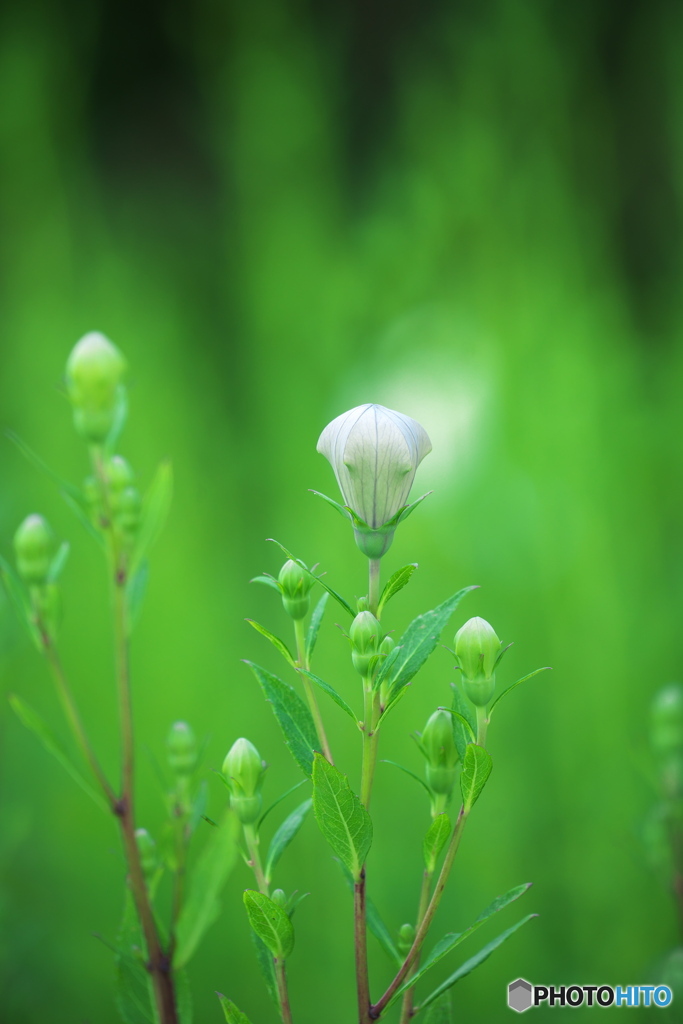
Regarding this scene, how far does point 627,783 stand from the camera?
81 cm

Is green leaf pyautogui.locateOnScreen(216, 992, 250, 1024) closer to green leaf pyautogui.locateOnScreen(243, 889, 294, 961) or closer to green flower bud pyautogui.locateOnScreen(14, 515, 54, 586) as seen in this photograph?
green leaf pyautogui.locateOnScreen(243, 889, 294, 961)

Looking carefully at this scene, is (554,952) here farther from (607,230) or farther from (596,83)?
(596,83)

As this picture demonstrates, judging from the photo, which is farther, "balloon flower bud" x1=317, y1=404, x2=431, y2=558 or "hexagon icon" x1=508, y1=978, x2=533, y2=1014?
"hexagon icon" x1=508, y1=978, x2=533, y2=1014

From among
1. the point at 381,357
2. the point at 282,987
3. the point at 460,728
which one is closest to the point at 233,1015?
the point at 282,987

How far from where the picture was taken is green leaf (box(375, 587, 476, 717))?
0.25 m

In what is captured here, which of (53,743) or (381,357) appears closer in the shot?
(53,743)

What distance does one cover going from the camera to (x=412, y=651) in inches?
10.1

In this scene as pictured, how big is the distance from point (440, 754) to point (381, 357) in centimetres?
64

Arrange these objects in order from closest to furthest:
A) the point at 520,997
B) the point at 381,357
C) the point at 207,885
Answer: the point at 207,885
the point at 520,997
the point at 381,357

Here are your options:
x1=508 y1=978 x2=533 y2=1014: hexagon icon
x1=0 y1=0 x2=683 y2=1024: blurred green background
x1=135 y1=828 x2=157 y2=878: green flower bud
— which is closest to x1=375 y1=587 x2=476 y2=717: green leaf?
A: x1=135 y1=828 x2=157 y2=878: green flower bud

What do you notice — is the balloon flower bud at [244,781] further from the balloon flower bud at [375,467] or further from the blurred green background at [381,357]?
the blurred green background at [381,357]

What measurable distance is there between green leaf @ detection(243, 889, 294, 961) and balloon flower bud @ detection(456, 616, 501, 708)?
0.31 feet

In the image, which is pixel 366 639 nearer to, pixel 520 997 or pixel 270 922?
pixel 270 922

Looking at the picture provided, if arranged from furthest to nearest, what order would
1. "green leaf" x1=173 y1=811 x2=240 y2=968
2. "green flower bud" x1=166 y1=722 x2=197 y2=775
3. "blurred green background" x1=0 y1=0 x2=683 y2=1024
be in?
"blurred green background" x1=0 y1=0 x2=683 y2=1024, "green flower bud" x1=166 y1=722 x2=197 y2=775, "green leaf" x1=173 y1=811 x2=240 y2=968
